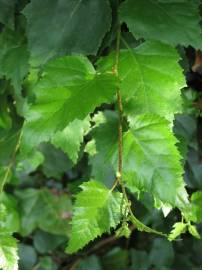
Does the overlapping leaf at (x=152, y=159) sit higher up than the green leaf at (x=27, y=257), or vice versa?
the overlapping leaf at (x=152, y=159)

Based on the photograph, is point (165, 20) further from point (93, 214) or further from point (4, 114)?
point (4, 114)

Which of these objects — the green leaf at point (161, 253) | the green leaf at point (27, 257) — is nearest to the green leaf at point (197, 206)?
the green leaf at point (161, 253)

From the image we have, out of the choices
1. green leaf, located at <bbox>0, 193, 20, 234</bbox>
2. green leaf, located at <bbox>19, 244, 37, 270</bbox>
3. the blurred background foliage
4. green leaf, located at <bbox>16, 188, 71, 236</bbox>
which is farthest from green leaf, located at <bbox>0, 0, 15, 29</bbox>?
green leaf, located at <bbox>19, 244, 37, 270</bbox>

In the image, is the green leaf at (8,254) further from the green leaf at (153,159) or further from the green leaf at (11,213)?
the green leaf at (11,213)

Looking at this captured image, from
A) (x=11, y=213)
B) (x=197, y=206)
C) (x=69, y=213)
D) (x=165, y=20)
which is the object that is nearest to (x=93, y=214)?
(x=197, y=206)

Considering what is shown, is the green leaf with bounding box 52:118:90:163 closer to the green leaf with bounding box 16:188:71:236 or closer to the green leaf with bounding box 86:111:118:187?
the green leaf with bounding box 86:111:118:187
